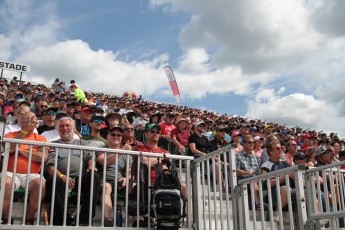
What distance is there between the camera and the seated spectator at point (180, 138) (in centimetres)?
1012

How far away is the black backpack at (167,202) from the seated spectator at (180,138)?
15.6 feet

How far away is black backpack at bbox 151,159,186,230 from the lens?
4949mm

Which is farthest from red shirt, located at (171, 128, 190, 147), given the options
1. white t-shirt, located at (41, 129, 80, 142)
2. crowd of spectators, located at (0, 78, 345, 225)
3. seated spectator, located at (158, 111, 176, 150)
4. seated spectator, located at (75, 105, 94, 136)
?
white t-shirt, located at (41, 129, 80, 142)

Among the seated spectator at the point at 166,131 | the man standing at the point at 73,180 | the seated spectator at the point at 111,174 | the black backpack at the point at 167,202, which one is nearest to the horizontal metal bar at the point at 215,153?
the black backpack at the point at 167,202

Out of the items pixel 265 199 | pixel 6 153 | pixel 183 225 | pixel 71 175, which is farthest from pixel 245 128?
pixel 6 153

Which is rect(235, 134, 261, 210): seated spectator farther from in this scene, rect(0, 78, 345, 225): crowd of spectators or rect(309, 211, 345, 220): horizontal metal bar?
rect(309, 211, 345, 220): horizontal metal bar

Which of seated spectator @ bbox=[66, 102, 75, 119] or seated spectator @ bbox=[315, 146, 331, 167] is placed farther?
seated spectator @ bbox=[66, 102, 75, 119]

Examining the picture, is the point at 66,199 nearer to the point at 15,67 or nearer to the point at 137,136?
the point at 137,136

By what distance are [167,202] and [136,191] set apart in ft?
1.86

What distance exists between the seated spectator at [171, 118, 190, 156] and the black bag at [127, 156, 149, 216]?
182 inches

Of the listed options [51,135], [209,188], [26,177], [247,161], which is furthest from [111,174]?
[247,161]

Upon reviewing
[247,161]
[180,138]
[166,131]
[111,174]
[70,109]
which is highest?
[70,109]

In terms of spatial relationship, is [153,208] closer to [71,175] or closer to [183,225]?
[183,225]

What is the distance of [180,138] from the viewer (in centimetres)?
1057
